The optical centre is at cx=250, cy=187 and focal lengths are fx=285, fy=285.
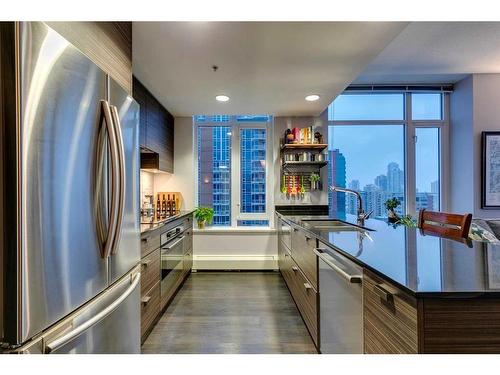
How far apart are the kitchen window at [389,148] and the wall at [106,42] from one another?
3.43m

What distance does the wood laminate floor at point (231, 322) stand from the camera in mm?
2096

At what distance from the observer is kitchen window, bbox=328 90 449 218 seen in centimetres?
458

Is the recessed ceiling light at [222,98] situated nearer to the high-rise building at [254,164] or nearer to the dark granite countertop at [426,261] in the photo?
the high-rise building at [254,164]

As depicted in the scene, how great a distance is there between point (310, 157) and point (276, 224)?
3.75ft

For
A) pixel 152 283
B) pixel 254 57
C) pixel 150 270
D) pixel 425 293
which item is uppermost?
pixel 254 57

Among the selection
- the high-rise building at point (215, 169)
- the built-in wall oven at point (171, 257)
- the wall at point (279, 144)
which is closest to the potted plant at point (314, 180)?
the wall at point (279, 144)

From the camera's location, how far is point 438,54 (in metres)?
3.34

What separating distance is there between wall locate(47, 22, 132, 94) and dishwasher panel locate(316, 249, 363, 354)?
1587mm

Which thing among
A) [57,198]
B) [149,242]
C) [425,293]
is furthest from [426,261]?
[149,242]

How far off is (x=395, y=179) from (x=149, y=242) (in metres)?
4.02

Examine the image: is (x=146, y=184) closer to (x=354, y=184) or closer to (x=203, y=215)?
(x=203, y=215)

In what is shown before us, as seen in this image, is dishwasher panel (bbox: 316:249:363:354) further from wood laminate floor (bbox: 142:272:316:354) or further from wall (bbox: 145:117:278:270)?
wall (bbox: 145:117:278:270)
